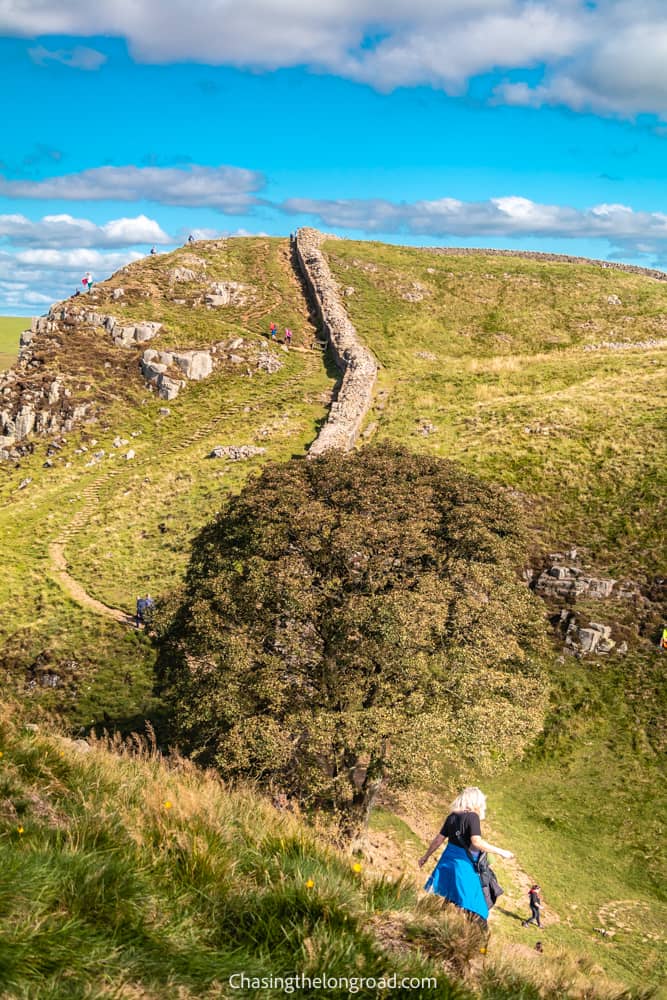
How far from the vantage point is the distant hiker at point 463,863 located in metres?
8.53

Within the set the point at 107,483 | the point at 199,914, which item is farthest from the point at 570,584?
the point at 107,483

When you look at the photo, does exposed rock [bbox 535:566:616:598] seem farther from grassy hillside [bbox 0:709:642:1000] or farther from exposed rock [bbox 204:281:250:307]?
exposed rock [bbox 204:281:250:307]

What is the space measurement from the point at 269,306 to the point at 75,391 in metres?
24.5

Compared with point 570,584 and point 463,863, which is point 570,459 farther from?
point 463,863

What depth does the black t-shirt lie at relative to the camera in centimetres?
873

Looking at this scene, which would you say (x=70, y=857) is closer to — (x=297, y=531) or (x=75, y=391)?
(x=297, y=531)

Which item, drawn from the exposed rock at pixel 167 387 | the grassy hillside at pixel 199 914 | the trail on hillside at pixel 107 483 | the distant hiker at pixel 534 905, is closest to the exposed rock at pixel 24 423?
the trail on hillside at pixel 107 483

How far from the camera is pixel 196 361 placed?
63281 millimetres

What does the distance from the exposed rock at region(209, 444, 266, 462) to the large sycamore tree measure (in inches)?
1043

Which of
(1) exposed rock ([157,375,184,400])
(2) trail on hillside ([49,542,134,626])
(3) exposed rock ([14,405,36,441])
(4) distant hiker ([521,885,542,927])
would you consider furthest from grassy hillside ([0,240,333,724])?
(4) distant hiker ([521,885,542,927])

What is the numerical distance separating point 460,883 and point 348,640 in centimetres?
1094

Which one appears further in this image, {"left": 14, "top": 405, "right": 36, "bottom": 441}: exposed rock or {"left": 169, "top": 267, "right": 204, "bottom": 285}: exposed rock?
{"left": 169, "top": 267, "right": 204, "bottom": 285}: exposed rock

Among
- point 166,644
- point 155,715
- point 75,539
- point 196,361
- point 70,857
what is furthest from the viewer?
point 196,361

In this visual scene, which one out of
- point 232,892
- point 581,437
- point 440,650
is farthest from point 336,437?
point 232,892
